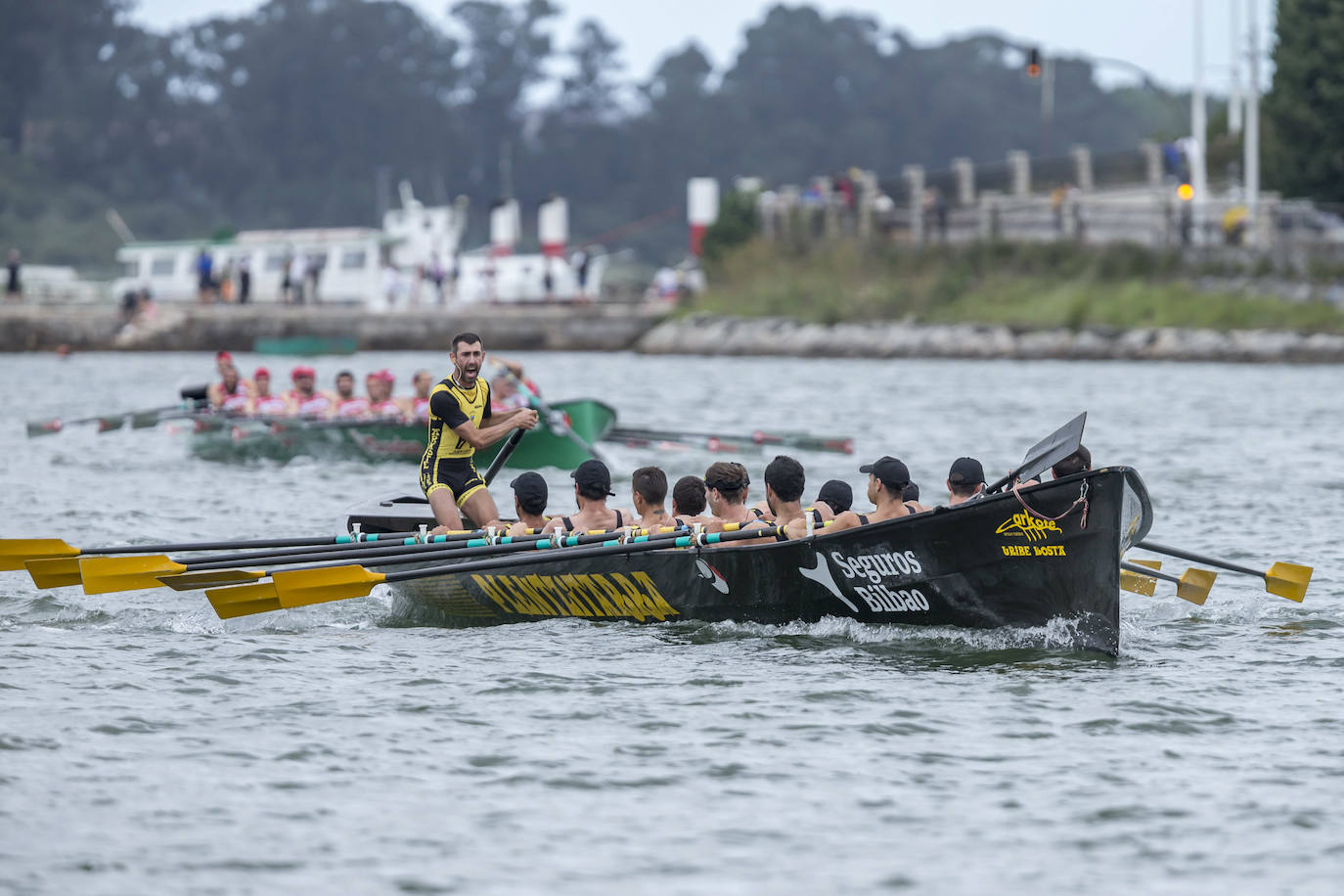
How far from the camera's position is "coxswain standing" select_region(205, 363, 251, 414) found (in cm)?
2395

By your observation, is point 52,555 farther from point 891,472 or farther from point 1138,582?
point 1138,582

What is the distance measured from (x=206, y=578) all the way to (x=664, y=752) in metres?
4.15

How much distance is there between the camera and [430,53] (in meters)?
118

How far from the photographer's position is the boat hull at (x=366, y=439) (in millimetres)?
22641

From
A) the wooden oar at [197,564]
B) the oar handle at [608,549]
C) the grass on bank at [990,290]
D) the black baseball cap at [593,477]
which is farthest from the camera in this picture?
the grass on bank at [990,290]

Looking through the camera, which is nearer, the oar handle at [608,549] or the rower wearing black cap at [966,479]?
the oar handle at [608,549]

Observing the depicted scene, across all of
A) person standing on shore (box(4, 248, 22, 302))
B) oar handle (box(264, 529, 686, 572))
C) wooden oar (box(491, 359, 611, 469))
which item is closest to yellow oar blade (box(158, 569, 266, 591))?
oar handle (box(264, 529, 686, 572))

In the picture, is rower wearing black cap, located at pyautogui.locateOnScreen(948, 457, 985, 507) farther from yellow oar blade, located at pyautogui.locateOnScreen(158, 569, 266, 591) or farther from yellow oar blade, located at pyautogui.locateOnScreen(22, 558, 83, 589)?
yellow oar blade, located at pyautogui.locateOnScreen(22, 558, 83, 589)

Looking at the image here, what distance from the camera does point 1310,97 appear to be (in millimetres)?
44844

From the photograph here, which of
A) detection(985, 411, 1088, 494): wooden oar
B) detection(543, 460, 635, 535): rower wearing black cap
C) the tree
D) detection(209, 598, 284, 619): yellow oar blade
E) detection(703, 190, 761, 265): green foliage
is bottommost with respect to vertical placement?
detection(209, 598, 284, 619): yellow oar blade

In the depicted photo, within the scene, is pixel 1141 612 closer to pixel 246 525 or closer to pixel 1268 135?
pixel 246 525

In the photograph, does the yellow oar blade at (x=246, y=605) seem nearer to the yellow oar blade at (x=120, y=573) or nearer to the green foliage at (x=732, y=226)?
the yellow oar blade at (x=120, y=573)

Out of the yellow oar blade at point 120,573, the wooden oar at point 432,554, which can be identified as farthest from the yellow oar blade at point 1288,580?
the yellow oar blade at point 120,573

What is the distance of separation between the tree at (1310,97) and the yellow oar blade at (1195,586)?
33.9 meters
